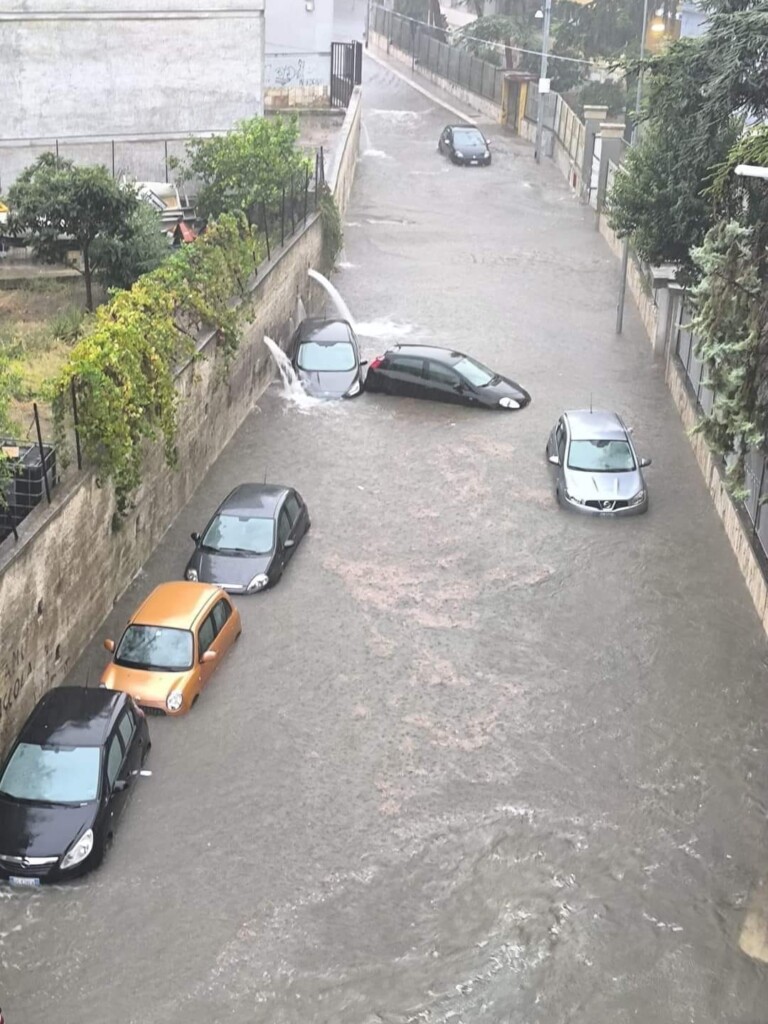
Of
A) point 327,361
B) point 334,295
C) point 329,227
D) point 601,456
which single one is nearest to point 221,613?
point 601,456

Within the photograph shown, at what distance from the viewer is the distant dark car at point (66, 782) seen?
43.7 feet

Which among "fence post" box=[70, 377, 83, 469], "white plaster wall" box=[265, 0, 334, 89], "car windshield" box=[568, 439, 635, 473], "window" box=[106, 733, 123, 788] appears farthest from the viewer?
"white plaster wall" box=[265, 0, 334, 89]

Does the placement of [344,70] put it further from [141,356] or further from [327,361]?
[141,356]

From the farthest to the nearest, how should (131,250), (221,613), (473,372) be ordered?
(473,372) → (131,250) → (221,613)

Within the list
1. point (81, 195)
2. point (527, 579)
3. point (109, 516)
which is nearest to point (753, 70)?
point (527, 579)

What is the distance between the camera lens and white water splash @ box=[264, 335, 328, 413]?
88.8ft

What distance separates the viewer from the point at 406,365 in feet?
89.2

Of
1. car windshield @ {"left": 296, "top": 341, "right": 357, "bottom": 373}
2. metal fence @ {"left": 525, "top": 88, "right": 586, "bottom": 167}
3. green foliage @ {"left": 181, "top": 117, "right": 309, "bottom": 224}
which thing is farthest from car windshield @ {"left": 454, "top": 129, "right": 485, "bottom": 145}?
car windshield @ {"left": 296, "top": 341, "right": 357, "bottom": 373}

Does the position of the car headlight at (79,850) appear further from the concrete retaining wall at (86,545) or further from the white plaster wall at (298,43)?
the white plaster wall at (298,43)

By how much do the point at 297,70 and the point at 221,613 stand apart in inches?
1425

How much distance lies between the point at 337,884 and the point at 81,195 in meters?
15.3

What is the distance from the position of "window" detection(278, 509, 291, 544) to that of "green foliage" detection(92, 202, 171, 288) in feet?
25.3

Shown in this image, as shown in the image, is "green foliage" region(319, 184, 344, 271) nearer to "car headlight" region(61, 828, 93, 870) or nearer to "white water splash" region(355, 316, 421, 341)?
"white water splash" region(355, 316, 421, 341)

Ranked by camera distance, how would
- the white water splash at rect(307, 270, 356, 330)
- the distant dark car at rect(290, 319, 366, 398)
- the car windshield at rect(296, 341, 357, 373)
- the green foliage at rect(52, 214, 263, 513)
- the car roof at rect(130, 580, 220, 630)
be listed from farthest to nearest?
the white water splash at rect(307, 270, 356, 330) < the car windshield at rect(296, 341, 357, 373) < the distant dark car at rect(290, 319, 366, 398) < the green foliage at rect(52, 214, 263, 513) < the car roof at rect(130, 580, 220, 630)
